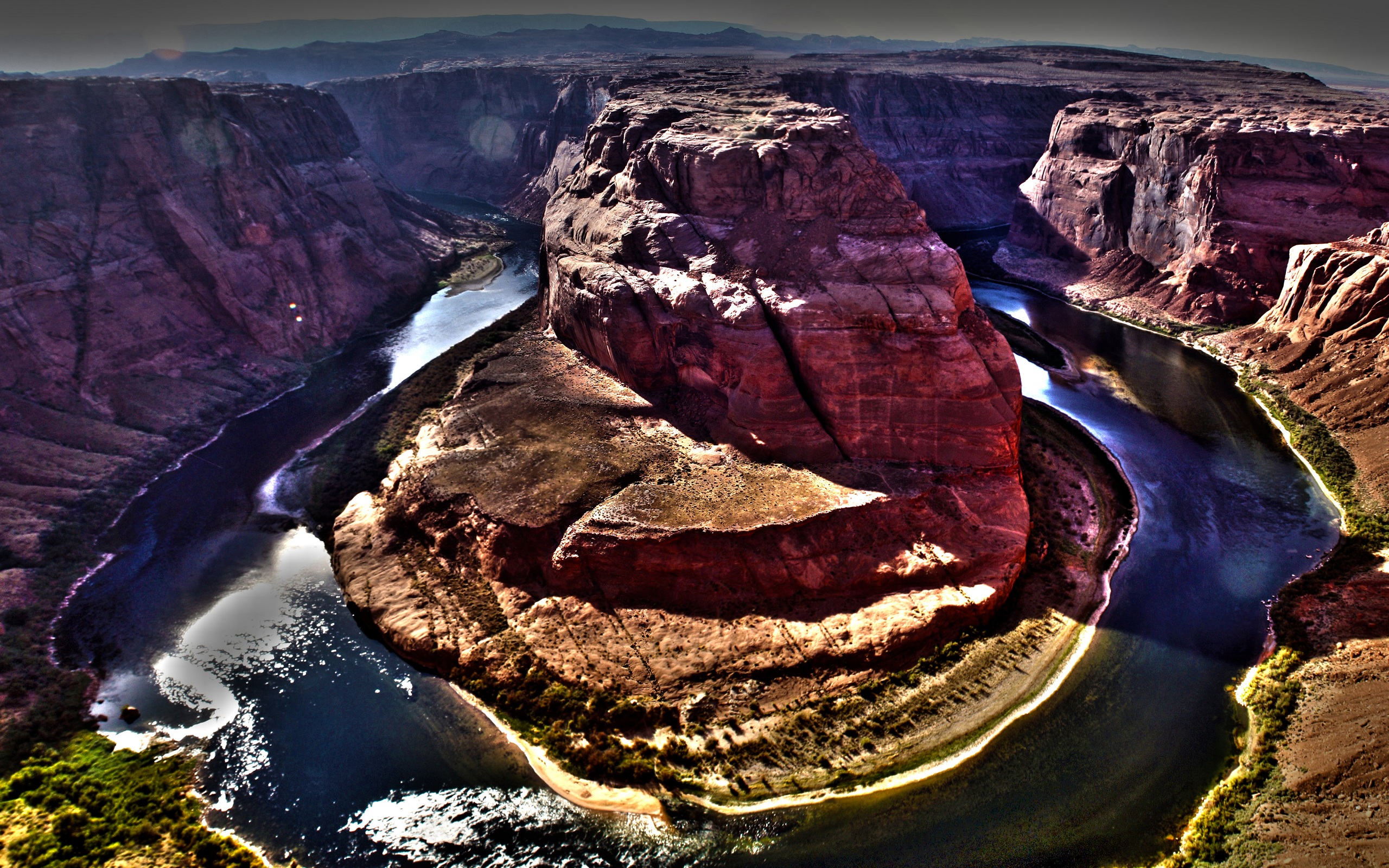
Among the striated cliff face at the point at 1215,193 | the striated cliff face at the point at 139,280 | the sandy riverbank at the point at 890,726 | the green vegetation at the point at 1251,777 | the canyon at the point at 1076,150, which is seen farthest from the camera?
the canyon at the point at 1076,150

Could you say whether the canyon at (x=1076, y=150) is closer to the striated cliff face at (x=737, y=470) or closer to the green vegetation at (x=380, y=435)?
the green vegetation at (x=380, y=435)

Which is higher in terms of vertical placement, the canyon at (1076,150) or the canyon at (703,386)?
the canyon at (1076,150)

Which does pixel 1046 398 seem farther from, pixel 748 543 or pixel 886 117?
pixel 886 117

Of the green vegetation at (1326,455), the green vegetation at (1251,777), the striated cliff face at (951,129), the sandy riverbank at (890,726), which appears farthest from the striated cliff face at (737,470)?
the striated cliff face at (951,129)

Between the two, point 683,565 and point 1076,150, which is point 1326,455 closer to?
point 683,565

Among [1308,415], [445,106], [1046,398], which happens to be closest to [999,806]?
[1046,398]

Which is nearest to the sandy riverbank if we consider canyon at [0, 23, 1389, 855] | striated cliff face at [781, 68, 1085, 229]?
canyon at [0, 23, 1389, 855]

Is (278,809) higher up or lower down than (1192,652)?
lower down
